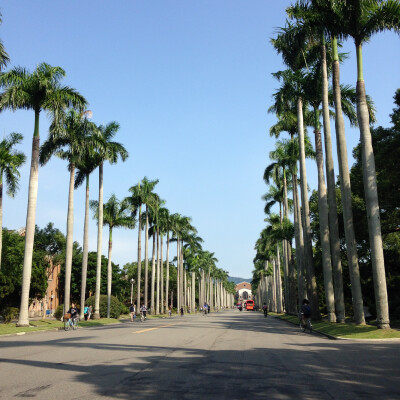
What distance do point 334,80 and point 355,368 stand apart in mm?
18467

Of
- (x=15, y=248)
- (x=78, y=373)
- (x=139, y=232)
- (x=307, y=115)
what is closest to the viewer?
(x=78, y=373)

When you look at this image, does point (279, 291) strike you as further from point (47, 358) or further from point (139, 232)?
point (47, 358)

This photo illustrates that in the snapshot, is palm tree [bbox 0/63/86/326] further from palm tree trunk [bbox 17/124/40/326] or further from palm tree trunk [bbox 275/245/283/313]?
palm tree trunk [bbox 275/245/283/313]

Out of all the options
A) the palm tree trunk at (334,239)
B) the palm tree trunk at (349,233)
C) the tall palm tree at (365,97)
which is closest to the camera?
the tall palm tree at (365,97)

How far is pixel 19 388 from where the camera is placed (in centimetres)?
691

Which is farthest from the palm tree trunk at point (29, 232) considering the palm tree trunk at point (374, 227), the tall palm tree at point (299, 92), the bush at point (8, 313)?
the bush at point (8, 313)

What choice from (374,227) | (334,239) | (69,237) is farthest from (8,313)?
(374,227)

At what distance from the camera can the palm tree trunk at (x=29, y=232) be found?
2598cm

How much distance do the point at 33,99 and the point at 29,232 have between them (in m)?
9.24

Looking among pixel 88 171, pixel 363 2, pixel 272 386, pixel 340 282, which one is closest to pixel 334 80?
pixel 363 2

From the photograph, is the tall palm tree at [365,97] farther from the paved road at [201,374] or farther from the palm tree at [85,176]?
the palm tree at [85,176]

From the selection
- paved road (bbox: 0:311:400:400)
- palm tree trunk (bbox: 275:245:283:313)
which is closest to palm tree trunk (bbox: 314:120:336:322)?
paved road (bbox: 0:311:400:400)

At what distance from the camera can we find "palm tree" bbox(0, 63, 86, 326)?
87.9ft

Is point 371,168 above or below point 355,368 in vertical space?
above
